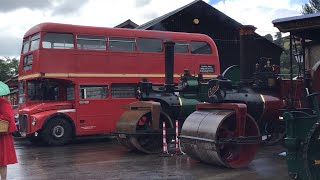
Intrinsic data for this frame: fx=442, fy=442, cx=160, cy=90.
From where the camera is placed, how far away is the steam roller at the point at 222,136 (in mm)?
8023

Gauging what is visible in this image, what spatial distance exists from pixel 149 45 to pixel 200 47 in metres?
2.24

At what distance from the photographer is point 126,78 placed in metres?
15.0

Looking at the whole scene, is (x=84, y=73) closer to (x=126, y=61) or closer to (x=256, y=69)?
(x=126, y=61)

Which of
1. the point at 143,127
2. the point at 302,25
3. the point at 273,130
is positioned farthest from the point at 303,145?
the point at 143,127

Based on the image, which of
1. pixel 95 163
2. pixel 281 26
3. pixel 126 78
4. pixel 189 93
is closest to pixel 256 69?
pixel 189 93

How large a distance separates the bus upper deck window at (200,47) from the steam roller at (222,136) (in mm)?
7698

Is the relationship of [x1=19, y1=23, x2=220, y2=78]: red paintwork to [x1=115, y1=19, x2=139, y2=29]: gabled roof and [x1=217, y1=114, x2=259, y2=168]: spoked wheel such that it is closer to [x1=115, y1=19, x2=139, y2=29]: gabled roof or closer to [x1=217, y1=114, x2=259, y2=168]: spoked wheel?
[x1=217, y1=114, x2=259, y2=168]: spoked wheel

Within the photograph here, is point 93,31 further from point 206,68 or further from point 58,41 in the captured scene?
point 206,68

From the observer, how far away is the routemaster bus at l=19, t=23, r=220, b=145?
13734mm

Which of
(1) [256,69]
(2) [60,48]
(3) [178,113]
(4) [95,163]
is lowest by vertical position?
(4) [95,163]

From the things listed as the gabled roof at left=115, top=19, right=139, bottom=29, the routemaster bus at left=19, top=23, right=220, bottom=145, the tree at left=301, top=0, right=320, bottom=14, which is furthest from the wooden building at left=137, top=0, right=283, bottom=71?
the tree at left=301, top=0, right=320, bottom=14

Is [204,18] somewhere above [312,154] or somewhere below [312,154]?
above

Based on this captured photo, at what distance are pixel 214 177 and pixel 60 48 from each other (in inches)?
323

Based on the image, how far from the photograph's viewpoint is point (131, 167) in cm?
865
